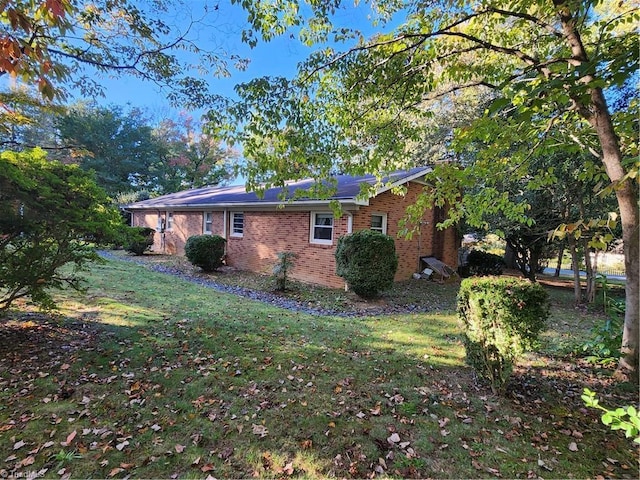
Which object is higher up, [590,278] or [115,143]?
[115,143]

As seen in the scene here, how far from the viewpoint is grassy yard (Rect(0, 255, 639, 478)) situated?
8.90ft

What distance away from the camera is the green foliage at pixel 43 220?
162 inches

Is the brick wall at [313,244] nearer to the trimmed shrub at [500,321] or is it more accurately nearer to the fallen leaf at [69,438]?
the trimmed shrub at [500,321]

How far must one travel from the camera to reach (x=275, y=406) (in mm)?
3572

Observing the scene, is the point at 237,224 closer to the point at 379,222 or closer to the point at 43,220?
the point at 379,222

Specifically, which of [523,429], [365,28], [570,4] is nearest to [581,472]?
[523,429]

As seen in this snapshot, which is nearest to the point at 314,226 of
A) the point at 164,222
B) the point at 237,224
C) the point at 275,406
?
the point at 237,224

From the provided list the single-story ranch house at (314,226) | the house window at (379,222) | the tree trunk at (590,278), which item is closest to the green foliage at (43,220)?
the single-story ranch house at (314,226)

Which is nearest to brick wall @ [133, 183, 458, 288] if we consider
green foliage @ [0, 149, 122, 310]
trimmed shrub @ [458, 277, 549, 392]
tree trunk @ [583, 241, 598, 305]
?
tree trunk @ [583, 241, 598, 305]

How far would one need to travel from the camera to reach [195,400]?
3619 mm

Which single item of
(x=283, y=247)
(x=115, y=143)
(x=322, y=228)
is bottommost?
(x=283, y=247)

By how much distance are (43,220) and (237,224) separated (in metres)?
10.7

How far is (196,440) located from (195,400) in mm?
714

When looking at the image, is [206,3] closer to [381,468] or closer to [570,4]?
[570,4]
